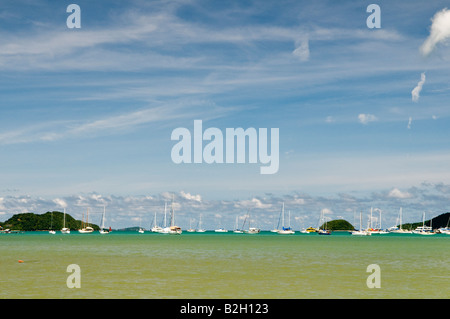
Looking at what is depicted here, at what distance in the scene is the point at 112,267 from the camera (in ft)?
223

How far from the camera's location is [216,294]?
1722 inches
